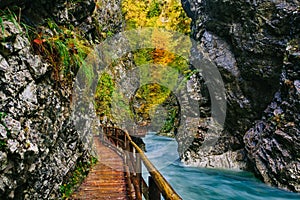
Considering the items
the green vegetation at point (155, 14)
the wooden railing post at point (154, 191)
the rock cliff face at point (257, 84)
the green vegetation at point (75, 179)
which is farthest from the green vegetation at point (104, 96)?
the green vegetation at point (155, 14)

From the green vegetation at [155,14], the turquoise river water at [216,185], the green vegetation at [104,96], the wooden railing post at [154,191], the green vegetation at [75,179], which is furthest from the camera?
the green vegetation at [155,14]

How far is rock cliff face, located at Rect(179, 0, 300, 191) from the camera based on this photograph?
7.41 meters

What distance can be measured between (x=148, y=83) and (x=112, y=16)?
1076cm

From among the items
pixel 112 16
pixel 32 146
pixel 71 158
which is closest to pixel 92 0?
pixel 71 158

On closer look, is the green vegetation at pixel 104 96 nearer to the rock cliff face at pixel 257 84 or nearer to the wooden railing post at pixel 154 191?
the rock cliff face at pixel 257 84

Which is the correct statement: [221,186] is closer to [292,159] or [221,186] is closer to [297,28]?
[292,159]

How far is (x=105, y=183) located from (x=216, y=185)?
4.16 metres

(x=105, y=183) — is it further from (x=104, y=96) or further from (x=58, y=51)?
(x=104, y=96)

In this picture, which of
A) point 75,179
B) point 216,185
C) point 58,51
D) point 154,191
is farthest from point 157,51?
point 154,191

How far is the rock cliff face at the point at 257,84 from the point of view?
24.3ft

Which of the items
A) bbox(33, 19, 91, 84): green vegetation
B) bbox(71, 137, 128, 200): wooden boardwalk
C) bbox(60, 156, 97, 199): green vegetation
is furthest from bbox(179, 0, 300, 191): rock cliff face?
bbox(33, 19, 91, 84): green vegetation

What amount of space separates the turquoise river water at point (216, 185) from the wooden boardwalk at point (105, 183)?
5.03 feet

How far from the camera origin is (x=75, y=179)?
495 centimetres

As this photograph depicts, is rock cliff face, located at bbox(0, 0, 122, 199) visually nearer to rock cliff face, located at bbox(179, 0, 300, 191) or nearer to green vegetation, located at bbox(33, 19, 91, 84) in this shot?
green vegetation, located at bbox(33, 19, 91, 84)
